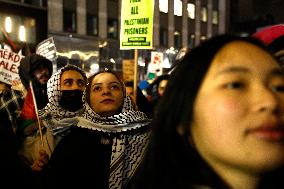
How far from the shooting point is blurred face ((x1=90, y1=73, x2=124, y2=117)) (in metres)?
3.80

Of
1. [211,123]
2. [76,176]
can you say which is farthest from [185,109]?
[76,176]

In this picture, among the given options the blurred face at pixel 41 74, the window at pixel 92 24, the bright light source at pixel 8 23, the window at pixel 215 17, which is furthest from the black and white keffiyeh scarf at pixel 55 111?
the window at pixel 215 17

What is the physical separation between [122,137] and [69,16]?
26.5 m

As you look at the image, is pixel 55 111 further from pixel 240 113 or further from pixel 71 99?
pixel 240 113

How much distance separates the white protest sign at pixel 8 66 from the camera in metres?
6.40

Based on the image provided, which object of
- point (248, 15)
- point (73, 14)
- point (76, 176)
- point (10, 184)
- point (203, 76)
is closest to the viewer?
point (203, 76)

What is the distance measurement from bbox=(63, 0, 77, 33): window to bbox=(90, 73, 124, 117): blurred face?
25570mm

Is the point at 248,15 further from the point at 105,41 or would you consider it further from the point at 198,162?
the point at 198,162

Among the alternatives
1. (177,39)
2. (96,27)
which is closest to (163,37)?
(177,39)

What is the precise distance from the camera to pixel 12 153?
291 centimetres

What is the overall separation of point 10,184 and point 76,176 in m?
0.71

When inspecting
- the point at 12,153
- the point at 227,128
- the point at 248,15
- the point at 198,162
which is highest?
the point at 248,15

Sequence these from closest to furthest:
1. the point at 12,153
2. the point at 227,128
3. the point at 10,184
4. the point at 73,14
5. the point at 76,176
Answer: the point at 227,128 → the point at 10,184 → the point at 12,153 → the point at 76,176 → the point at 73,14

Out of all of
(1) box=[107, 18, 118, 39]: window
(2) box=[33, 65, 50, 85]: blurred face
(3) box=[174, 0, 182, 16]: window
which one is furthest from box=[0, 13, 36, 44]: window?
(2) box=[33, 65, 50, 85]: blurred face
